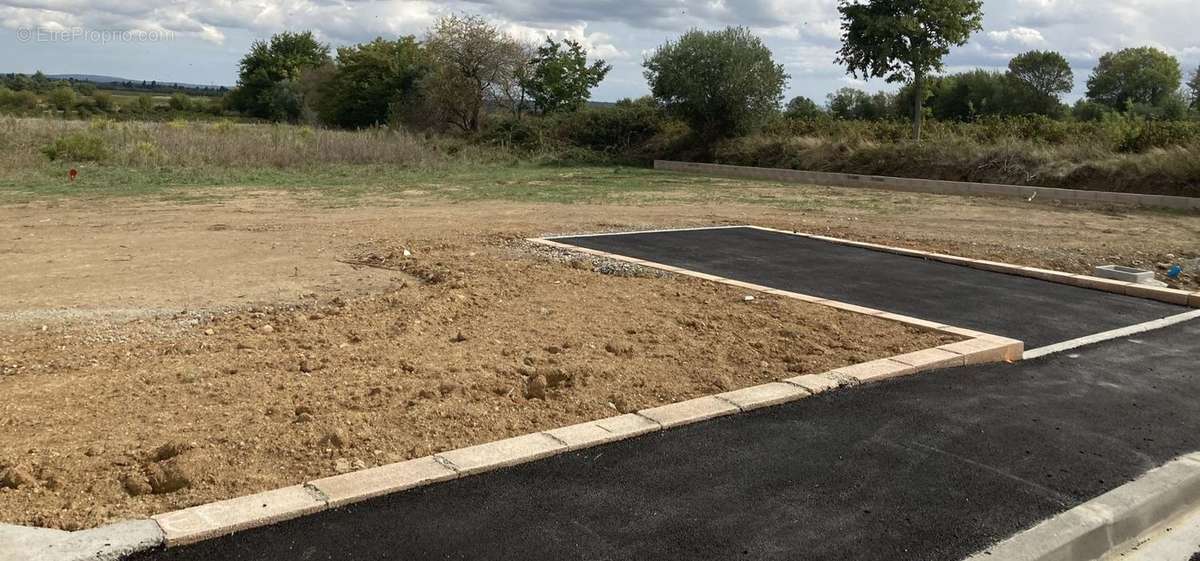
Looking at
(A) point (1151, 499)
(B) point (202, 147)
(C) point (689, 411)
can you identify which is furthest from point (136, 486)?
(B) point (202, 147)

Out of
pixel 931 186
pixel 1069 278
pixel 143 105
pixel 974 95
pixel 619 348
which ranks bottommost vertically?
pixel 619 348

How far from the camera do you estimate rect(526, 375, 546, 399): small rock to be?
4883mm

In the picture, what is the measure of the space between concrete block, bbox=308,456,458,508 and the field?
155 millimetres

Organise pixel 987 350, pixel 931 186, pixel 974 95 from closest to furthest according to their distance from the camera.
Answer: pixel 987 350, pixel 931 186, pixel 974 95

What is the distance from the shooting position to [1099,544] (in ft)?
11.6

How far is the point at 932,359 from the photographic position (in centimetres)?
580

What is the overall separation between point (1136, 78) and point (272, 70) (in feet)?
183

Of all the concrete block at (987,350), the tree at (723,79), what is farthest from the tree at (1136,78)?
the concrete block at (987,350)

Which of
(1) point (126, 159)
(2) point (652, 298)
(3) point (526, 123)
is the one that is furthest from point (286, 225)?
(3) point (526, 123)

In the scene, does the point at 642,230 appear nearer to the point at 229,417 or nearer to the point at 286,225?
the point at 286,225

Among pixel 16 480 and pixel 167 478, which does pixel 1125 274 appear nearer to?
pixel 167 478

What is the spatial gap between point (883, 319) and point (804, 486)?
11.5 feet

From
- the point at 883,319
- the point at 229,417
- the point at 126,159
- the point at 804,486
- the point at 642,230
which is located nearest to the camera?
the point at 804,486

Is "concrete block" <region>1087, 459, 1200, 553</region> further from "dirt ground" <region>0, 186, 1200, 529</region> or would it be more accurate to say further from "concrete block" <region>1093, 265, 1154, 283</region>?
"concrete block" <region>1093, 265, 1154, 283</region>
